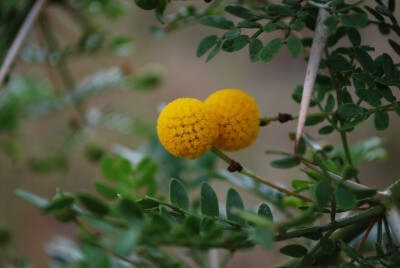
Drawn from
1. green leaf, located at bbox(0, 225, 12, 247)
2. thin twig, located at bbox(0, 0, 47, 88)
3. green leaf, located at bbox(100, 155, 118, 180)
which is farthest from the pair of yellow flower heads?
green leaf, located at bbox(0, 225, 12, 247)

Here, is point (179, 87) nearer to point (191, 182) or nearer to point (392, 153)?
point (392, 153)

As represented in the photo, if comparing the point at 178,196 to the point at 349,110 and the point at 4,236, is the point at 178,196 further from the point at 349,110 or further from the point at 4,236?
the point at 4,236

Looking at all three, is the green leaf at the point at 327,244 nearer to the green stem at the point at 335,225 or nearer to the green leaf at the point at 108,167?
the green stem at the point at 335,225

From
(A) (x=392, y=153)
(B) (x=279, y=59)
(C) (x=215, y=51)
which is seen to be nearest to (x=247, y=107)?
(C) (x=215, y=51)

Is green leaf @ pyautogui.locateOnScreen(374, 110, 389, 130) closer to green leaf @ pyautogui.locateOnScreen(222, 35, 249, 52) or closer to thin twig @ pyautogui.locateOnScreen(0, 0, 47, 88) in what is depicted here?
green leaf @ pyautogui.locateOnScreen(222, 35, 249, 52)

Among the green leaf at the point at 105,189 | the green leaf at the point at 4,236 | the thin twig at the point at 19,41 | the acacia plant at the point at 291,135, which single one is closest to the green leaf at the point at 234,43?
the acacia plant at the point at 291,135
